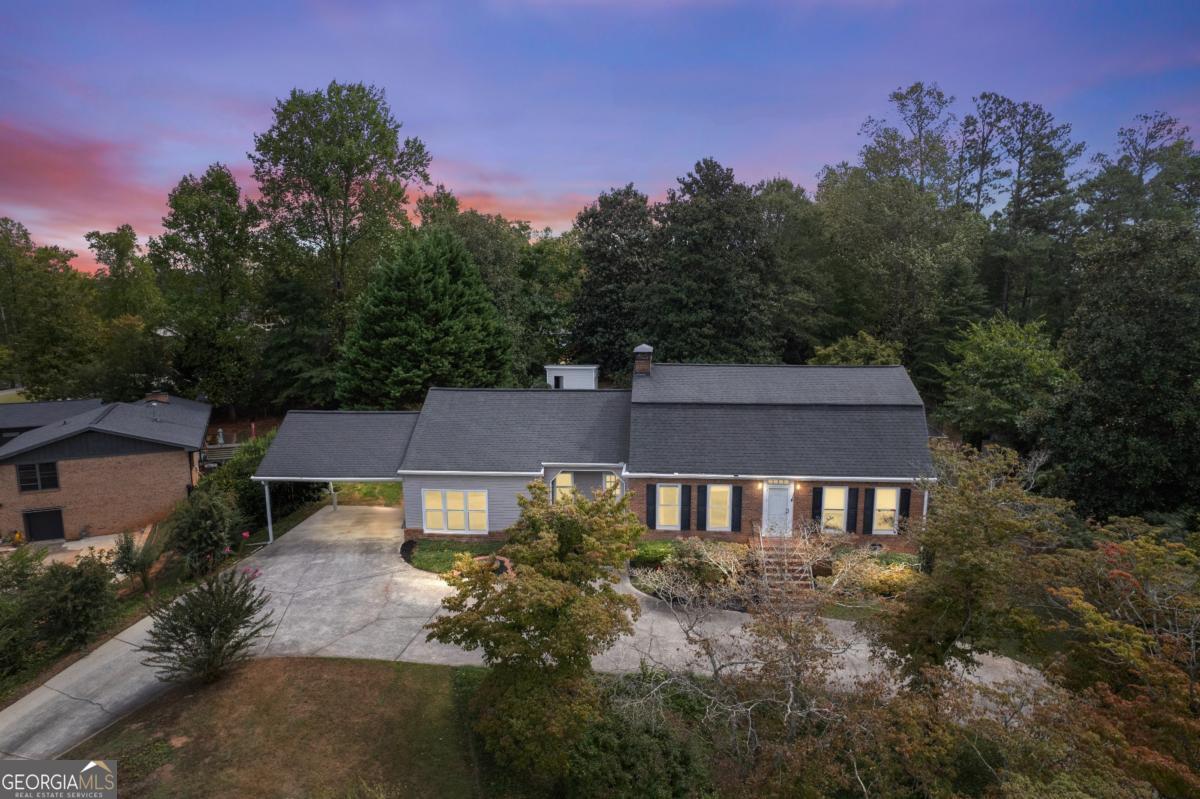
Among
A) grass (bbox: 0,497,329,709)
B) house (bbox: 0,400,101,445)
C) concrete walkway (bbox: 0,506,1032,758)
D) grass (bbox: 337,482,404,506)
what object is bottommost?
grass (bbox: 0,497,329,709)

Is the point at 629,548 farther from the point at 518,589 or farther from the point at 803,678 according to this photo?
the point at 803,678

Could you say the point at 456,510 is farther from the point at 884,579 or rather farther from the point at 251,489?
the point at 884,579

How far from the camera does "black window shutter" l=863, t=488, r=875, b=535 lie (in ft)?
67.6

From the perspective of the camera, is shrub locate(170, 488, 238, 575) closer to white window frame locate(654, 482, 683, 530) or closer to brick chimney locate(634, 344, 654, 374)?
white window frame locate(654, 482, 683, 530)

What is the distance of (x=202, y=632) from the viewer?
12828mm

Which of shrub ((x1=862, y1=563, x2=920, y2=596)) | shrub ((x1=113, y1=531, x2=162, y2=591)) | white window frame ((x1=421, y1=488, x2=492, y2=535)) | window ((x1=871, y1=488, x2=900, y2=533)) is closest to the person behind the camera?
shrub ((x1=862, y1=563, x2=920, y2=596))

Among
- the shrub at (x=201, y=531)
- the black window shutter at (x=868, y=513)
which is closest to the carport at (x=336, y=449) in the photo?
the shrub at (x=201, y=531)

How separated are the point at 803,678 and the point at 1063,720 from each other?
3573 mm

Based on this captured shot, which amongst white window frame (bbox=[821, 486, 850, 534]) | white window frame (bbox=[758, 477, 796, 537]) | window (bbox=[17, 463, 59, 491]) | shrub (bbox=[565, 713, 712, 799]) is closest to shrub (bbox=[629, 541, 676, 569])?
white window frame (bbox=[758, 477, 796, 537])

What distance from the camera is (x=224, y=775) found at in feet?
34.8

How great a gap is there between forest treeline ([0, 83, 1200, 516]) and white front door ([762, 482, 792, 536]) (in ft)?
43.4

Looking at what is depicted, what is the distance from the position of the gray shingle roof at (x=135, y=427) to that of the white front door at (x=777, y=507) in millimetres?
24590

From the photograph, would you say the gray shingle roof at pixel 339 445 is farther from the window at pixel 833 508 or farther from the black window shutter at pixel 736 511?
the window at pixel 833 508

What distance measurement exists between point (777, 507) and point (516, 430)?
9.96 meters
